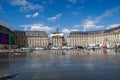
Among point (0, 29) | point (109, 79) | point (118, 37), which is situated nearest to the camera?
point (109, 79)

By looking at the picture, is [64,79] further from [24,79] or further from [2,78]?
[2,78]

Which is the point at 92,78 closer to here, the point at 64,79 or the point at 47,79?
the point at 64,79

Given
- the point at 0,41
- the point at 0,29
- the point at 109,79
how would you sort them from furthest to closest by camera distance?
1. the point at 0,29
2. the point at 0,41
3. the point at 109,79

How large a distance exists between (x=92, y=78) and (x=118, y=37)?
185 m

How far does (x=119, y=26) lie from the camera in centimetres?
19312

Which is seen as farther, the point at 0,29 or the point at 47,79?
the point at 0,29

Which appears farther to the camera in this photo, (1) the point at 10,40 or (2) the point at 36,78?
(1) the point at 10,40

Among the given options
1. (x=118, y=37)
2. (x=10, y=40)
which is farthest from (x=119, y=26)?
(x=10, y=40)

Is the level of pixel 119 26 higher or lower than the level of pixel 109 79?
higher

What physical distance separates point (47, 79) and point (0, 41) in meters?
129

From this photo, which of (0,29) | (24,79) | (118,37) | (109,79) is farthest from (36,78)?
(118,37)

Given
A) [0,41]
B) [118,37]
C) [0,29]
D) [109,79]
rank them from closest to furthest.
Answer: [109,79], [0,41], [0,29], [118,37]

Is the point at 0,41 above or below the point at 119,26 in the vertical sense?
below

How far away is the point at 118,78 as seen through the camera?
39.9ft
